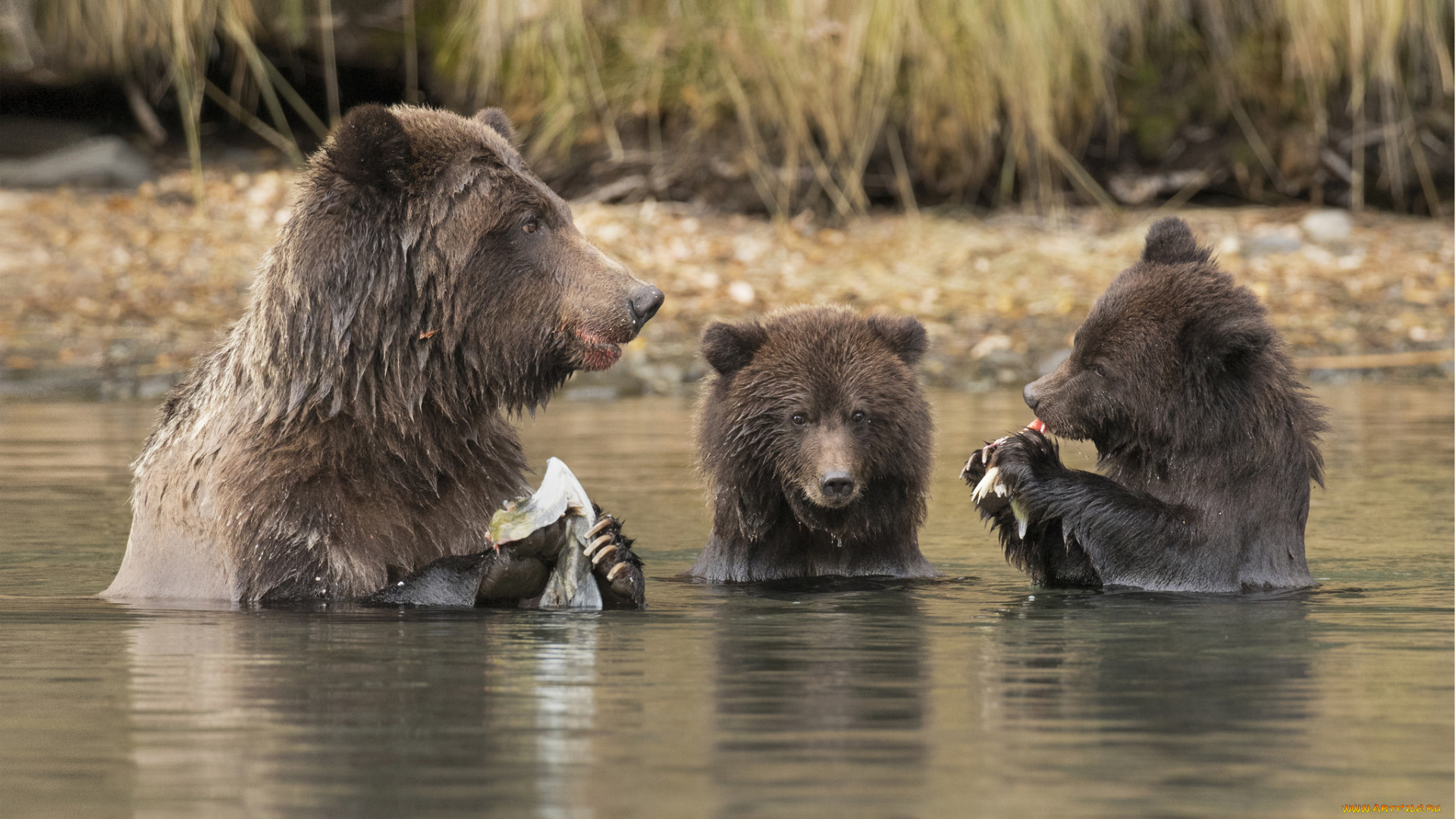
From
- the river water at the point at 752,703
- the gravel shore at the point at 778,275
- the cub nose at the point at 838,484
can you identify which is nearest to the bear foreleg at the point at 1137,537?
the river water at the point at 752,703

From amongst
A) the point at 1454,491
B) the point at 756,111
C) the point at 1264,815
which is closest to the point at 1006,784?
the point at 1264,815

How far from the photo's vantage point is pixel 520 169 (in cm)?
620

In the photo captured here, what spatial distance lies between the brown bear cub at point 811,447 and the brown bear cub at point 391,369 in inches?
49.4

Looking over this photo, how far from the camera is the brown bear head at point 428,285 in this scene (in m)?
5.81

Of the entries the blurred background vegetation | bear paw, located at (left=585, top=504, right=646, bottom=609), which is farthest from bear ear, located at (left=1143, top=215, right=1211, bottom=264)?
the blurred background vegetation

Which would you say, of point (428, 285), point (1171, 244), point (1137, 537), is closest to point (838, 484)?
point (1137, 537)

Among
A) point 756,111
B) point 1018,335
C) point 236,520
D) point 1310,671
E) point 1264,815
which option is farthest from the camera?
point 756,111

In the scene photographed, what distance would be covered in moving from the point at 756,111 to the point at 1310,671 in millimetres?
11815

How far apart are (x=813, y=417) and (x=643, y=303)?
147 cm

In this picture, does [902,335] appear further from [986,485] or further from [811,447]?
[986,485]

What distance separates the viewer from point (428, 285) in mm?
5930

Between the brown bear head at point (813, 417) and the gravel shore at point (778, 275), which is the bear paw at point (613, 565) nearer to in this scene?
the brown bear head at point (813, 417)

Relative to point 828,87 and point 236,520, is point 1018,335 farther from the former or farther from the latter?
point 236,520

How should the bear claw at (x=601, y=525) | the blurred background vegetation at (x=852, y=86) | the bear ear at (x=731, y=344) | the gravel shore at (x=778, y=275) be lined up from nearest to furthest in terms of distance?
1. the bear claw at (x=601, y=525)
2. the bear ear at (x=731, y=344)
3. the gravel shore at (x=778, y=275)
4. the blurred background vegetation at (x=852, y=86)
